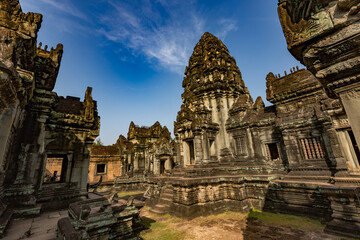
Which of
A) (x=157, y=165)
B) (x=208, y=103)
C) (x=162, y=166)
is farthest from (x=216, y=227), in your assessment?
(x=162, y=166)

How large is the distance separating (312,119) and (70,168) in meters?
12.8

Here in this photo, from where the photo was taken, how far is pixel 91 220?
183 inches

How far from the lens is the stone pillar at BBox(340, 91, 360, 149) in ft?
6.45

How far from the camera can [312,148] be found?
8875 millimetres

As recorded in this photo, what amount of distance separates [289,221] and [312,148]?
4150 mm

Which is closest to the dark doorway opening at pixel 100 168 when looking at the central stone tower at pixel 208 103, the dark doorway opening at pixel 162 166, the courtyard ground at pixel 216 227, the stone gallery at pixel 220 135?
the dark doorway opening at pixel 162 166

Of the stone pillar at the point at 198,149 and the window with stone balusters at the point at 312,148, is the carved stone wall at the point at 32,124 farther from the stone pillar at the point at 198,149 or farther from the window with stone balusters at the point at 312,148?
the window with stone balusters at the point at 312,148

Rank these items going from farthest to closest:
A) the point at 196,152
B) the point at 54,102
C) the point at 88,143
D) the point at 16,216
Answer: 1. the point at 196,152
2. the point at 88,143
3. the point at 54,102
4. the point at 16,216

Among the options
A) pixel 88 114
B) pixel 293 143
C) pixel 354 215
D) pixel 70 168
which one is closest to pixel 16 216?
pixel 70 168

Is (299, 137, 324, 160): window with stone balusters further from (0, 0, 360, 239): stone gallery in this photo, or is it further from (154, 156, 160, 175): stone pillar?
(154, 156, 160, 175): stone pillar

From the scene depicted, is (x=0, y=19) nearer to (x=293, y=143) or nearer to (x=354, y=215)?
(x=354, y=215)

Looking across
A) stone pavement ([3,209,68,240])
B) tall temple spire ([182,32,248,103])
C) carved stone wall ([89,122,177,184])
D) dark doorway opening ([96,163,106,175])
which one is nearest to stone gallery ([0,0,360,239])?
tall temple spire ([182,32,248,103])

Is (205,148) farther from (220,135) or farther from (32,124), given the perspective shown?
(32,124)

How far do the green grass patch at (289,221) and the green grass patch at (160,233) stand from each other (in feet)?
13.3
